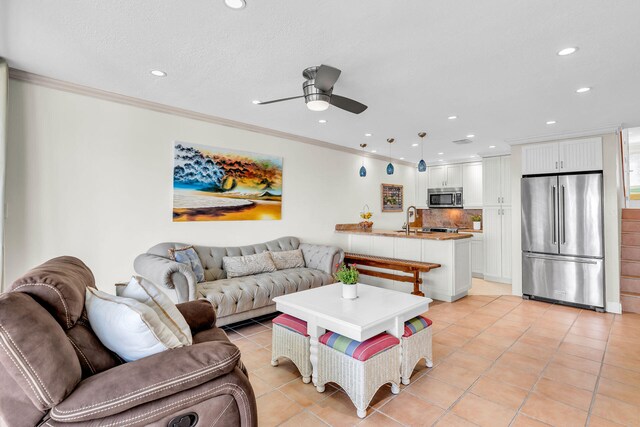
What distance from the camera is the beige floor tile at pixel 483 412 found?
6.56 ft

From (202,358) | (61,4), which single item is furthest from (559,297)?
(61,4)

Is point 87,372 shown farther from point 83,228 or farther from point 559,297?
point 559,297

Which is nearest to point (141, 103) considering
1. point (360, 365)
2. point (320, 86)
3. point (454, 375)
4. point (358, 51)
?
point (320, 86)

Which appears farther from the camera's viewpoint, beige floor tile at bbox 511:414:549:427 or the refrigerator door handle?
the refrigerator door handle

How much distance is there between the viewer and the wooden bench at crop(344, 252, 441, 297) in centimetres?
449

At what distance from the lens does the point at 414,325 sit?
252 cm

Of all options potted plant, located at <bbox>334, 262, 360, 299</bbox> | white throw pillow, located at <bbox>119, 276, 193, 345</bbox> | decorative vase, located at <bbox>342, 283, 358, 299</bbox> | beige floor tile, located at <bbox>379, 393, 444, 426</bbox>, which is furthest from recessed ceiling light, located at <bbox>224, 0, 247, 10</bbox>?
beige floor tile, located at <bbox>379, 393, 444, 426</bbox>

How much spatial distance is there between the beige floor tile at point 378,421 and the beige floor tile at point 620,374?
6.37ft

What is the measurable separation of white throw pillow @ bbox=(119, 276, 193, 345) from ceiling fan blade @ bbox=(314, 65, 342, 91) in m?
1.93

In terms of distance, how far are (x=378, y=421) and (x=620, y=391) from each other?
1.90 metres

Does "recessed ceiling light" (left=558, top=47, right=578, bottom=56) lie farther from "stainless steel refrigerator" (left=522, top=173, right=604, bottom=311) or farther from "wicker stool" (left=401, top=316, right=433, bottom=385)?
"stainless steel refrigerator" (left=522, top=173, right=604, bottom=311)

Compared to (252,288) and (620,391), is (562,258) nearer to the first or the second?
(620,391)

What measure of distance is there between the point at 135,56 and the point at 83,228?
1823 mm

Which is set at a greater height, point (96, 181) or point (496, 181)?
point (496, 181)
